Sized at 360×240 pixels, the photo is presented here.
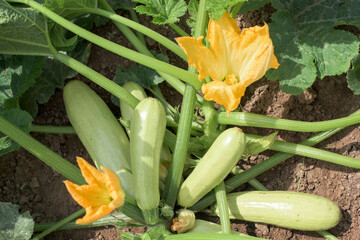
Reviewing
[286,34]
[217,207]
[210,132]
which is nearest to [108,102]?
[210,132]

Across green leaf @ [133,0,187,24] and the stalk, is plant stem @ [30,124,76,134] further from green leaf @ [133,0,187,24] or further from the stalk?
green leaf @ [133,0,187,24]

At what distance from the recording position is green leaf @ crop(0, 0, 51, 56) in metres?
2.08

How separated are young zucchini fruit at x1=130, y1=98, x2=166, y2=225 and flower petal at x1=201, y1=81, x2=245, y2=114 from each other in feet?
1.00

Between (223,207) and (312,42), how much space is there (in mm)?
Result: 976

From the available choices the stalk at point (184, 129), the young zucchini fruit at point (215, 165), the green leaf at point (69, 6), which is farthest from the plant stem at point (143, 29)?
the young zucchini fruit at point (215, 165)

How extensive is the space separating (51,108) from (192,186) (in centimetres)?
108

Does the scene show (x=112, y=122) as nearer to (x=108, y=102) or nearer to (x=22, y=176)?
(x=108, y=102)

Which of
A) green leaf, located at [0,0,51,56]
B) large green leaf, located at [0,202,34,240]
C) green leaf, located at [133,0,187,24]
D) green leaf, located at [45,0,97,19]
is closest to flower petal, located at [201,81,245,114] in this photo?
green leaf, located at [133,0,187,24]

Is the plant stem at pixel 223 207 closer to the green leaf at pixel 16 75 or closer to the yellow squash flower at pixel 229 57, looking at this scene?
the yellow squash flower at pixel 229 57

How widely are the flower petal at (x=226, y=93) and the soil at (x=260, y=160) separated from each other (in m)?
0.67

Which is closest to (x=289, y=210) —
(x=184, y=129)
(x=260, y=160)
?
(x=260, y=160)

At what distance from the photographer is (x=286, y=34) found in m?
2.31

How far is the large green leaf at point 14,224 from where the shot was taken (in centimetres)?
225

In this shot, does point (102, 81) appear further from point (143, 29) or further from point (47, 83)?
point (47, 83)
